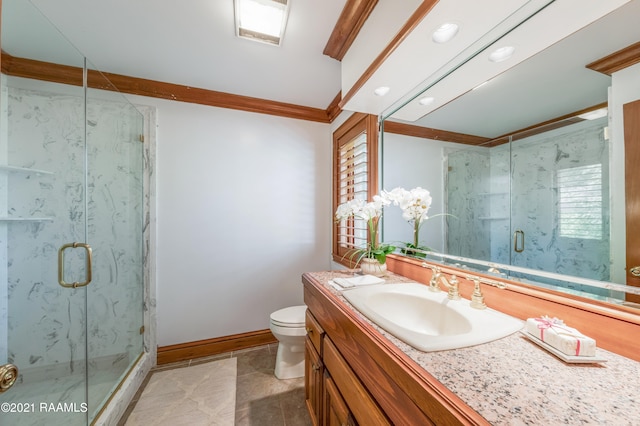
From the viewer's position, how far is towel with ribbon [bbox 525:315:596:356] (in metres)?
0.52

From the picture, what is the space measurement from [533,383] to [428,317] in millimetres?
486

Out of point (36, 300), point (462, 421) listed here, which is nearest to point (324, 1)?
point (462, 421)

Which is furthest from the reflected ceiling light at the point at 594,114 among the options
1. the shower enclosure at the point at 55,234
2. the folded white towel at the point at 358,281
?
the shower enclosure at the point at 55,234

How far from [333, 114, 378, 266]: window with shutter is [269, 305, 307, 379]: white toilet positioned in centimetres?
59

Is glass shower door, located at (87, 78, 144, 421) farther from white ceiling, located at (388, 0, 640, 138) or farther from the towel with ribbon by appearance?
white ceiling, located at (388, 0, 640, 138)

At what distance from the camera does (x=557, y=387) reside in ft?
1.45

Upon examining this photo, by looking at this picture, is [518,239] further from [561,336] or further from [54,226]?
[54,226]

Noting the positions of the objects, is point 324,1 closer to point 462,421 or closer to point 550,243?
point 550,243

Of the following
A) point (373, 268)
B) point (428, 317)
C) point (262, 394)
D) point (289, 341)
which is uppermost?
point (373, 268)

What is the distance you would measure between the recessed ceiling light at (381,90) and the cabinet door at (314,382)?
1.40 m

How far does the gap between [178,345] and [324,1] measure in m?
2.59

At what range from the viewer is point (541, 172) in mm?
726

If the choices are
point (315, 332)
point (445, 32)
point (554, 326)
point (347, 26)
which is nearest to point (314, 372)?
point (315, 332)

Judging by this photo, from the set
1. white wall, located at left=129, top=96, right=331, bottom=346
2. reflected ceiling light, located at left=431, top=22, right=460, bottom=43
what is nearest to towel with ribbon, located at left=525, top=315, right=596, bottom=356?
reflected ceiling light, located at left=431, top=22, right=460, bottom=43
